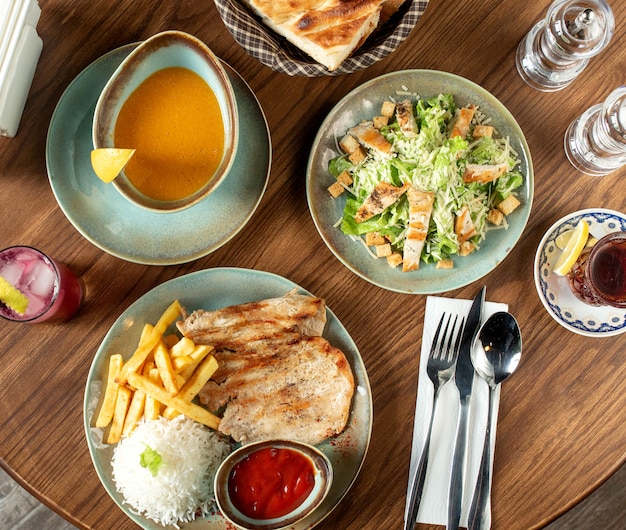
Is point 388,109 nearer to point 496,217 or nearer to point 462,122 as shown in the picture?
point 462,122

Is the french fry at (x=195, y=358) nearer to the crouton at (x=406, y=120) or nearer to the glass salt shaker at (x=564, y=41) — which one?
the crouton at (x=406, y=120)

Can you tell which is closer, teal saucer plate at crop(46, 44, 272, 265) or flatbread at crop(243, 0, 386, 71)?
flatbread at crop(243, 0, 386, 71)

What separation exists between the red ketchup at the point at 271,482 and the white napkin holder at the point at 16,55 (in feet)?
4.32

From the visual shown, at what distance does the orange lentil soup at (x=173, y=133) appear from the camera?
5.81 ft

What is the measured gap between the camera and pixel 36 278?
6.14ft

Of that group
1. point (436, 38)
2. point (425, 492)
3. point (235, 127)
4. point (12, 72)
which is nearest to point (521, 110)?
point (436, 38)

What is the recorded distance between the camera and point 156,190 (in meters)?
1.78

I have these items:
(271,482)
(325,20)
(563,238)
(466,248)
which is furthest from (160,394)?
(563,238)

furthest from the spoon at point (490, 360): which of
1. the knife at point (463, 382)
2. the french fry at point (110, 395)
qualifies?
the french fry at point (110, 395)

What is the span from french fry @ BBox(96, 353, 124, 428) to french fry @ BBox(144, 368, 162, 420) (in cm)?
11

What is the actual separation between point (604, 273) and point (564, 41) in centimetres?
79

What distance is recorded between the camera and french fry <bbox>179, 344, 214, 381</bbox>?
1802mm

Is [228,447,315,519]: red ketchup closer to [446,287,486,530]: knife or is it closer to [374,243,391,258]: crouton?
[446,287,486,530]: knife

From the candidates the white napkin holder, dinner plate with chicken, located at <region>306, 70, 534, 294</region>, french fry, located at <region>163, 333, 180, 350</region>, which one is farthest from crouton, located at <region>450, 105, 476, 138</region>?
the white napkin holder
